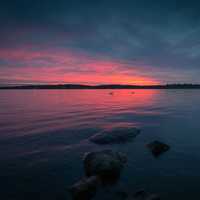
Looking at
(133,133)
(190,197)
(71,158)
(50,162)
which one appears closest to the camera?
(190,197)

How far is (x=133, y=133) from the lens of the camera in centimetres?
1472

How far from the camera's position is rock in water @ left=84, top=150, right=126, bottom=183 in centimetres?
762

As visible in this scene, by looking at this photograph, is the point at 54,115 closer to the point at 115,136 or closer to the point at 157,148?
the point at 115,136

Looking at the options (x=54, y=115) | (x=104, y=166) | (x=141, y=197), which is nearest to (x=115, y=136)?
(x=104, y=166)

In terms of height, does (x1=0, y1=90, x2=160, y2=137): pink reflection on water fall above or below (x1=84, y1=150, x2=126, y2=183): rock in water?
below

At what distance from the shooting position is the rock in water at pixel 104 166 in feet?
25.0

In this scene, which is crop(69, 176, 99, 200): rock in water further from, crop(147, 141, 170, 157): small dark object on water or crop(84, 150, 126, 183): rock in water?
crop(147, 141, 170, 157): small dark object on water

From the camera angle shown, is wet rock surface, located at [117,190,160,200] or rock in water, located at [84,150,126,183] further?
rock in water, located at [84,150,126,183]

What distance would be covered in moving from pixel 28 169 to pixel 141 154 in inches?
285

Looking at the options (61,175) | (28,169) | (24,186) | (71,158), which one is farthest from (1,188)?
(71,158)

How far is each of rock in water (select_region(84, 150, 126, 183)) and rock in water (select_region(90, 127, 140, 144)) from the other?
4.42 metres

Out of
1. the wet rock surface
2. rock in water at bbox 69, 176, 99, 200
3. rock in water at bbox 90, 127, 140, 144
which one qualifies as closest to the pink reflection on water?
rock in water at bbox 90, 127, 140, 144

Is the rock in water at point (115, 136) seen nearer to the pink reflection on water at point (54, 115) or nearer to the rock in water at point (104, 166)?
the rock in water at point (104, 166)

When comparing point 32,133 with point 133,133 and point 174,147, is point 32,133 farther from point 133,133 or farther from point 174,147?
point 174,147
